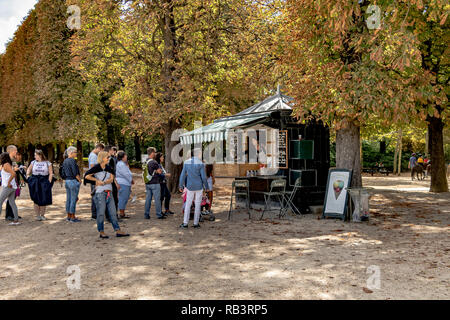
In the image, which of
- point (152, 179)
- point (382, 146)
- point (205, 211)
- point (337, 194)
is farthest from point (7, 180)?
point (382, 146)

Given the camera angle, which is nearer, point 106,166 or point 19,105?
point 106,166

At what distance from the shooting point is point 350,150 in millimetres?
11383

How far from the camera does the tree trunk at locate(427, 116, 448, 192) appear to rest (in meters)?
17.2

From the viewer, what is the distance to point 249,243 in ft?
26.0

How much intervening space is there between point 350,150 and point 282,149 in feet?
7.43

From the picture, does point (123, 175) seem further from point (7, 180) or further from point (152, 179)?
point (7, 180)

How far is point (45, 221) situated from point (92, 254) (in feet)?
15.3

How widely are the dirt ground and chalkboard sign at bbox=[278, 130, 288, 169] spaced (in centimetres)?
226

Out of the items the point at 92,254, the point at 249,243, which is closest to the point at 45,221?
the point at 92,254

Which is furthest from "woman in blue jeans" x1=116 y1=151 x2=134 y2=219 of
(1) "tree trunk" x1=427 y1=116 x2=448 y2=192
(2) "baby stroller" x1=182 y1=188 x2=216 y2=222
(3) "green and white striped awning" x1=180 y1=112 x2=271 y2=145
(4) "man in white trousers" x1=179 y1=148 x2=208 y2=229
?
(1) "tree trunk" x1=427 y1=116 x2=448 y2=192

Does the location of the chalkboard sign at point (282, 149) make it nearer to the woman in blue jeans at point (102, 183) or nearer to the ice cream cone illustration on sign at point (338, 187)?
the ice cream cone illustration on sign at point (338, 187)

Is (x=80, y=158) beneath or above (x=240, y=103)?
beneath

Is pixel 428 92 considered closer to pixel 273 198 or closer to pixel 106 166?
pixel 273 198
